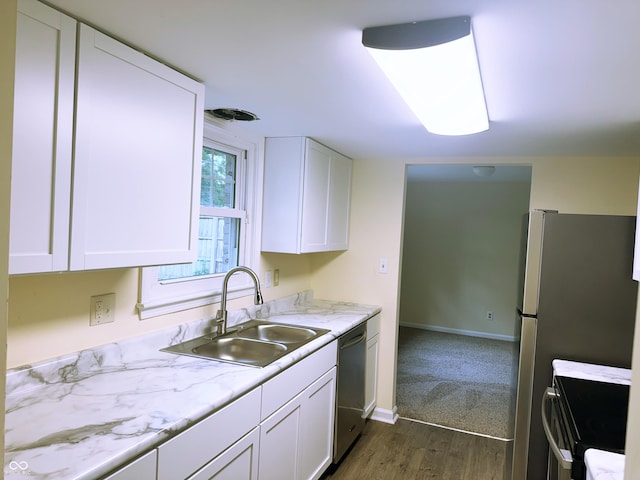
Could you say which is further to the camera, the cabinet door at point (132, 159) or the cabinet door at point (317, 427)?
the cabinet door at point (317, 427)

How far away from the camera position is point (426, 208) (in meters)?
6.11

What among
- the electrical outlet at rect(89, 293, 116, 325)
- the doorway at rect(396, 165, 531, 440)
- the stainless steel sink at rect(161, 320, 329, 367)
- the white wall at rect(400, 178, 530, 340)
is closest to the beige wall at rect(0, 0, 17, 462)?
the electrical outlet at rect(89, 293, 116, 325)

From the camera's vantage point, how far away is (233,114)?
2182 mm

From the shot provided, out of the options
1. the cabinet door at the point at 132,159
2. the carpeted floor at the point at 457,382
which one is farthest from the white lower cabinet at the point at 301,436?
the carpeted floor at the point at 457,382

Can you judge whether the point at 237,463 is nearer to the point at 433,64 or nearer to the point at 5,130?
the point at 5,130

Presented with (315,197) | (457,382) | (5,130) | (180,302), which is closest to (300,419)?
(180,302)

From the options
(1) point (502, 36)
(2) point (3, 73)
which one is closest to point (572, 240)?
(1) point (502, 36)

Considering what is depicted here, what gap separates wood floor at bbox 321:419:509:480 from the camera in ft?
8.43

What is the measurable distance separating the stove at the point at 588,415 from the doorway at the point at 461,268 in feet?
9.16

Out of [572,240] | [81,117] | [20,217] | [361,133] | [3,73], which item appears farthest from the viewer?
[361,133]

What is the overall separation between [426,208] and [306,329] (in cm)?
408

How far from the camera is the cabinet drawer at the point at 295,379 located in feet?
5.78

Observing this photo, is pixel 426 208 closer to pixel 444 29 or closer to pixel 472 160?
pixel 472 160

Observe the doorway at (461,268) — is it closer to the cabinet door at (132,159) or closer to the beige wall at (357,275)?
the beige wall at (357,275)
